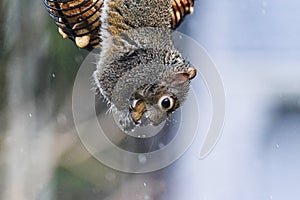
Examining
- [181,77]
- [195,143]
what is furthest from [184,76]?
[195,143]

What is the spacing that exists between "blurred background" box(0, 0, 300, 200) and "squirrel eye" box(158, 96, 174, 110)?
943 mm

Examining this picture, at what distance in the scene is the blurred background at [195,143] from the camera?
201cm

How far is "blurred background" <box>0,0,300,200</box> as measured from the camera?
2010 mm

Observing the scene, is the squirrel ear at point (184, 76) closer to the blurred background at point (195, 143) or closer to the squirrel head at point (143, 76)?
the squirrel head at point (143, 76)

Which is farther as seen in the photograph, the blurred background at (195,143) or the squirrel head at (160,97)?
the blurred background at (195,143)

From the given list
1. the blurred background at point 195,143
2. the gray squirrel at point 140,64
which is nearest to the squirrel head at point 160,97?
the gray squirrel at point 140,64

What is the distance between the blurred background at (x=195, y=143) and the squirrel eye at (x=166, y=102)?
3.09 feet

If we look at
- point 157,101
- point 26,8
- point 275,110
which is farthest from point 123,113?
point 275,110

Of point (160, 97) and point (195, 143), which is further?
point (195, 143)

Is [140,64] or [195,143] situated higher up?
[140,64]

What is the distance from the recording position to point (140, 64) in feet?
3.36

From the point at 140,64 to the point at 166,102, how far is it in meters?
0.08

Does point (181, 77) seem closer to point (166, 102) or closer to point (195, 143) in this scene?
point (166, 102)

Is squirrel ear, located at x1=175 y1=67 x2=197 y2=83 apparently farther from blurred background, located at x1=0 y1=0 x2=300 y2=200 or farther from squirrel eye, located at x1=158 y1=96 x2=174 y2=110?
blurred background, located at x1=0 y1=0 x2=300 y2=200
